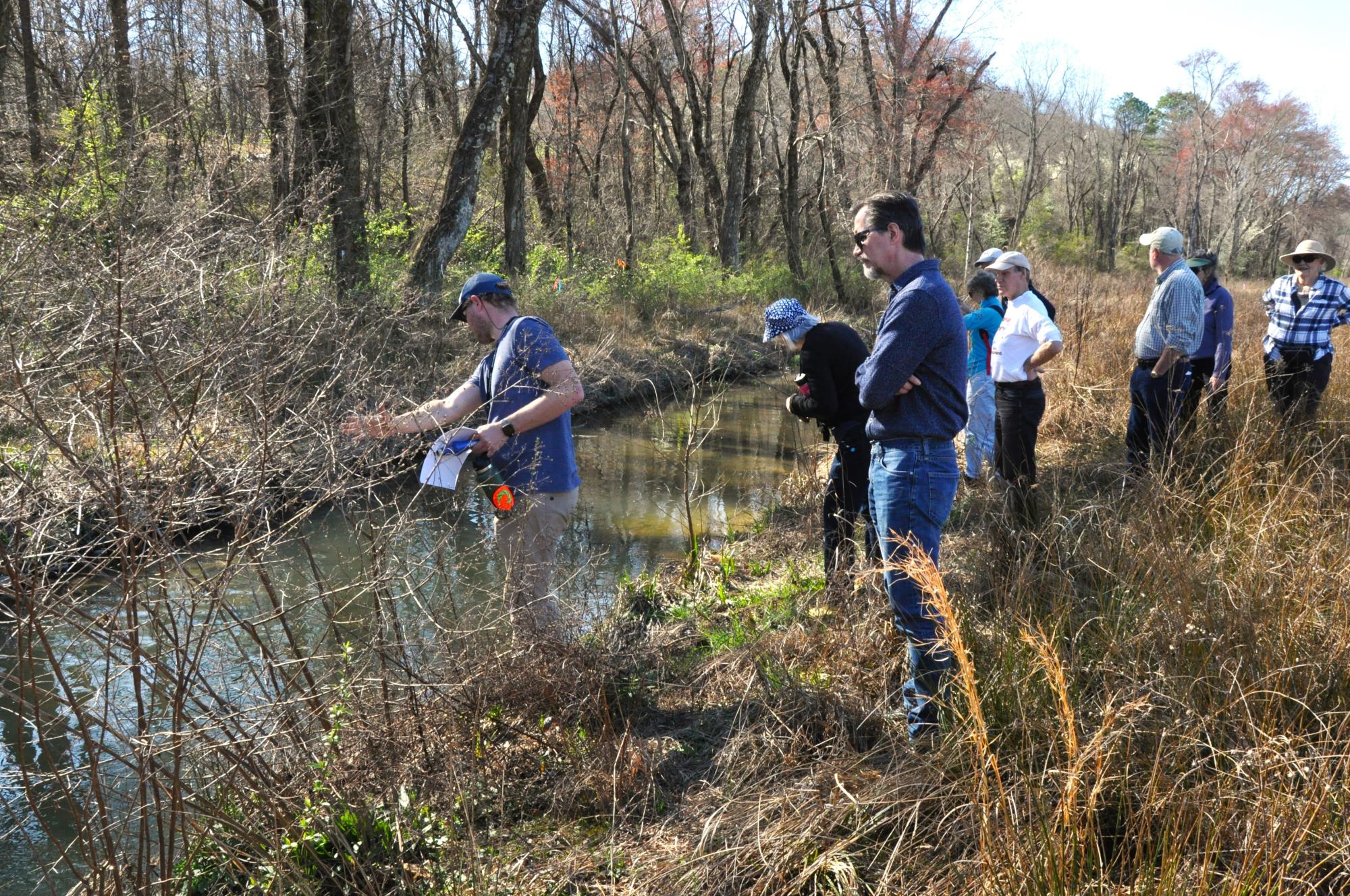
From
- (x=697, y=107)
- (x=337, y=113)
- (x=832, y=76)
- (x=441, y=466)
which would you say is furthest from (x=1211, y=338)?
(x=832, y=76)

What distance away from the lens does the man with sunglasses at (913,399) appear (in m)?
3.19

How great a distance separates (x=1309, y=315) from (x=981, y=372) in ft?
7.64

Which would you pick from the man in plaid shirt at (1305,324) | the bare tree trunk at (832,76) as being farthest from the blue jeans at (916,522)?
the bare tree trunk at (832,76)

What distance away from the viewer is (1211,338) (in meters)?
6.53

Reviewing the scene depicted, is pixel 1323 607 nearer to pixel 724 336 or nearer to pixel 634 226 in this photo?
pixel 724 336

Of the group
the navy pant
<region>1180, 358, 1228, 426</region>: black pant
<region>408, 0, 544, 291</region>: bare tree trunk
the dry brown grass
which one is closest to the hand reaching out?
the dry brown grass

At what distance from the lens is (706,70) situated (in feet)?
73.3

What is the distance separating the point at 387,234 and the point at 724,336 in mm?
5922

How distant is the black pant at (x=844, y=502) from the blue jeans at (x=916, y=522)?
1299 mm

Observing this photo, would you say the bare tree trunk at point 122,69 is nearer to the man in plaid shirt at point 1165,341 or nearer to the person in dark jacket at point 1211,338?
A: the man in plaid shirt at point 1165,341

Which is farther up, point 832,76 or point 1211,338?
point 832,76

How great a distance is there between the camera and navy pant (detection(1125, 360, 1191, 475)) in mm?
5691

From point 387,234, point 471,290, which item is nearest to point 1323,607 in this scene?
point 471,290

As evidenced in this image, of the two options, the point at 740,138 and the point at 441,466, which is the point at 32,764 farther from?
the point at 740,138
